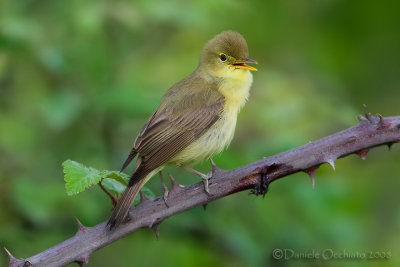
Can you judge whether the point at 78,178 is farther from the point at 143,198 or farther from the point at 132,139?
the point at 132,139

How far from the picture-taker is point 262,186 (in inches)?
120

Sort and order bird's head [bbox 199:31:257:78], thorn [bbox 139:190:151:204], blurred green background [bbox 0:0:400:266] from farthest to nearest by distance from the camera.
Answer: bird's head [bbox 199:31:257:78]
blurred green background [bbox 0:0:400:266]
thorn [bbox 139:190:151:204]

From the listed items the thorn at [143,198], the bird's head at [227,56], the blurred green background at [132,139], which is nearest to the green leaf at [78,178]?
the thorn at [143,198]

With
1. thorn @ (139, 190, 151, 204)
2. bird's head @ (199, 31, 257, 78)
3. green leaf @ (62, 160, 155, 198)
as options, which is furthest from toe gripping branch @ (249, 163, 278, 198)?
bird's head @ (199, 31, 257, 78)

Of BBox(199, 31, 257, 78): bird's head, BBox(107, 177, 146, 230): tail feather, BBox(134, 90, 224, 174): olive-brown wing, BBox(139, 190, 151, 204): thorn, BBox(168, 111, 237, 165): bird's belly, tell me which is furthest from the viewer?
BBox(199, 31, 257, 78): bird's head

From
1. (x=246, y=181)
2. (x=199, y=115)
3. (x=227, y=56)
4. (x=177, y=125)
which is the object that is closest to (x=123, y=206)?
(x=246, y=181)

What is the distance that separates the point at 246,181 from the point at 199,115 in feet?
5.44

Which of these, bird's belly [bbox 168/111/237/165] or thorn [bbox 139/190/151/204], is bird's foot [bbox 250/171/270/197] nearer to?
thorn [bbox 139/190/151/204]

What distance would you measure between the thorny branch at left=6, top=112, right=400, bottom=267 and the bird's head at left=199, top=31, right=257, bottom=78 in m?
2.33

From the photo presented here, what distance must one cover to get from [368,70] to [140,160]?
4809 mm

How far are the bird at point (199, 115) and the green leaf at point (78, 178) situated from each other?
495 mm

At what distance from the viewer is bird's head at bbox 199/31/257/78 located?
5371 millimetres

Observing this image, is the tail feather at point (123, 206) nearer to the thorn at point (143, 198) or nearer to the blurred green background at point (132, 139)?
the thorn at point (143, 198)

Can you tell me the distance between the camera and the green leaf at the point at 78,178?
301 centimetres
